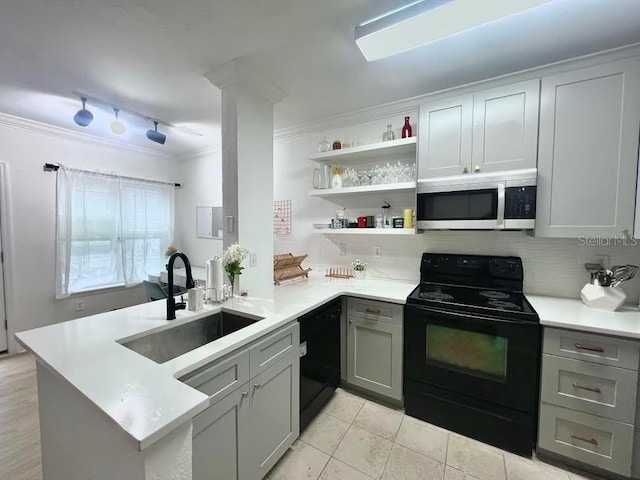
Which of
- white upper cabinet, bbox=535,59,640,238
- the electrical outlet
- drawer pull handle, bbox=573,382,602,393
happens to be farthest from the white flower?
the electrical outlet

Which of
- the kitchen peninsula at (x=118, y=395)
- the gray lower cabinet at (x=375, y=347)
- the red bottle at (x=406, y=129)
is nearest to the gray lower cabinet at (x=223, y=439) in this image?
the kitchen peninsula at (x=118, y=395)

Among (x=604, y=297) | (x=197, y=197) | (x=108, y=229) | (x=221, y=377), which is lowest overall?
(x=221, y=377)

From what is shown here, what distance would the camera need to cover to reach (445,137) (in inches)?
81.8

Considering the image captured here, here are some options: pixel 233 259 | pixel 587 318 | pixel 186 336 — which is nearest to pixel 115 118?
pixel 233 259

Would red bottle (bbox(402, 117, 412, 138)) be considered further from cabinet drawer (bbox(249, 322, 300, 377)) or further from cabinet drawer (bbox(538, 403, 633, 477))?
cabinet drawer (bbox(538, 403, 633, 477))

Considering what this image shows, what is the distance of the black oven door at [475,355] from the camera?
1644 millimetres

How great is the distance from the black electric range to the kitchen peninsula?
1.00m

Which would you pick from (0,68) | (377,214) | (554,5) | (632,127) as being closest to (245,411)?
(377,214)

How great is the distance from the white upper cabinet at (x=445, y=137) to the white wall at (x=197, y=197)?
112 inches

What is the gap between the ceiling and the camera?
1419 mm

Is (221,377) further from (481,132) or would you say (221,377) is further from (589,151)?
(589,151)

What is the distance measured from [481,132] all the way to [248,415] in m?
2.33

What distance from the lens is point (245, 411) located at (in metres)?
1.33

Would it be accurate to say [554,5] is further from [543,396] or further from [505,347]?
[543,396]
